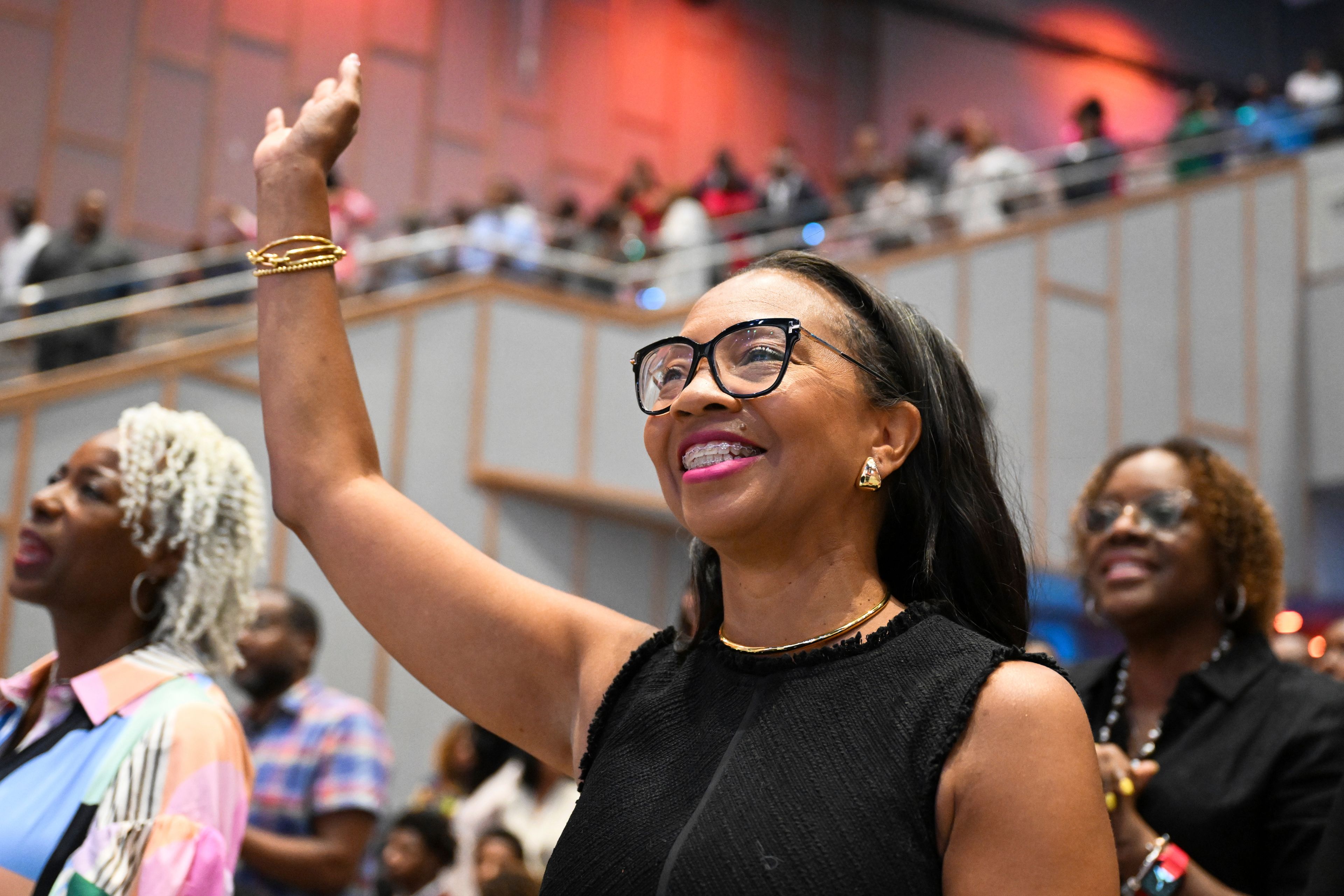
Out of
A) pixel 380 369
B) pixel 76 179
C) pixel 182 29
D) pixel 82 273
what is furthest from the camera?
pixel 182 29

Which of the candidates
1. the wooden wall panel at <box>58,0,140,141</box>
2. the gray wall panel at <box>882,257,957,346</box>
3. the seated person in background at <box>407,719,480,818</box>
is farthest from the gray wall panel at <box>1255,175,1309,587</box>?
the wooden wall panel at <box>58,0,140,141</box>

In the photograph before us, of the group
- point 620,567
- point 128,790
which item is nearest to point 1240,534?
point 128,790

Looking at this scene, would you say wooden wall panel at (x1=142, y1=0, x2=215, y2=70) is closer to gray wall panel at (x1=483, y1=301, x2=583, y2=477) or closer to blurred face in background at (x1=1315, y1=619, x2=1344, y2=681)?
gray wall panel at (x1=483, y1=301, x2=583, y2=477)

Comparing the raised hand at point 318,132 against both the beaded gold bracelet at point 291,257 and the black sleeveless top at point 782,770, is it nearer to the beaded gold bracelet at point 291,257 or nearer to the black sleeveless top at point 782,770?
the beaded gold bracelet at point 291,257

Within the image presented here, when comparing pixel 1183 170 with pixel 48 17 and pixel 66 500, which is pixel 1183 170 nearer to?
pixel 48 17

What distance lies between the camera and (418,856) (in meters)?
4.08

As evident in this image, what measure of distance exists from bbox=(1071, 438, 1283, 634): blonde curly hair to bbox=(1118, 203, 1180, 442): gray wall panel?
6959mm

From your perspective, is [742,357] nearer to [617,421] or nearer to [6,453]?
[6,453]

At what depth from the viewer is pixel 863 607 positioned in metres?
1.33

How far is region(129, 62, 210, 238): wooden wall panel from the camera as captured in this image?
9344 millimetres

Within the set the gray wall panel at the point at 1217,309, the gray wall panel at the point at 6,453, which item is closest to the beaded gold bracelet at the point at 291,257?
the gray wall panel at the point at 6,453

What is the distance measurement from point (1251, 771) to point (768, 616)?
103 cm

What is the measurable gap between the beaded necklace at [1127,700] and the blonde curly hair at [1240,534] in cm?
6

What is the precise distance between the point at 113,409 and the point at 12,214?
8.80ft
